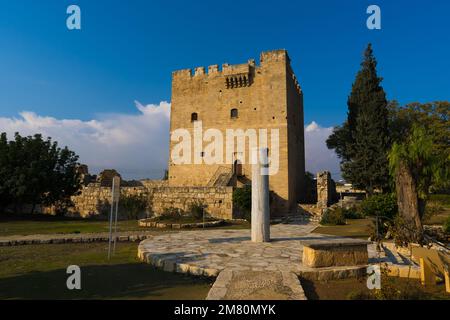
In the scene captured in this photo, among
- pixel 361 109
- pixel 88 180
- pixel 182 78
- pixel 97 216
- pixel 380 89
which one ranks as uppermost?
pixel 182 78

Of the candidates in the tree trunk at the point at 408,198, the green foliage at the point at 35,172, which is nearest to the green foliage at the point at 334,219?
the tree trunk at the point at 408,198

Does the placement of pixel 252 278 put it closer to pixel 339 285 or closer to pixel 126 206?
pixel 339 285

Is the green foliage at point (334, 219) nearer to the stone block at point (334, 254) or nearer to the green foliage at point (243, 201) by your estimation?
the green foliage at point (243, 201)

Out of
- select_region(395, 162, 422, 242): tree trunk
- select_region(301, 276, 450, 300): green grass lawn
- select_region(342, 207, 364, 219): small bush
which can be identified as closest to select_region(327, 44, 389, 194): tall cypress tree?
select_region(342, 207, 364, 219): small bush

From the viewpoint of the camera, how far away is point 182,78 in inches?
1040

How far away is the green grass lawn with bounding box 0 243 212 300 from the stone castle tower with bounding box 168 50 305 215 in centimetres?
1408

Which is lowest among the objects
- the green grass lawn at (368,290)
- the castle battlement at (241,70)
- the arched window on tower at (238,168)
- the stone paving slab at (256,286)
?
the green grass lawn at (368,290)

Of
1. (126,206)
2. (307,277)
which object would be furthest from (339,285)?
(126,206)

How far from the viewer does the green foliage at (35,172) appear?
18.3 meters

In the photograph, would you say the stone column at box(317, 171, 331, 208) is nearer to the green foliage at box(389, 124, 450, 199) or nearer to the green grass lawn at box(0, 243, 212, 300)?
the green foliage at box(389, 124, 450, 199)

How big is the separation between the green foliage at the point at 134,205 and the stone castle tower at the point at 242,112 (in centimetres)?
516

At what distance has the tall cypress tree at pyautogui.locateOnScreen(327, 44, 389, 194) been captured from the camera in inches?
861
